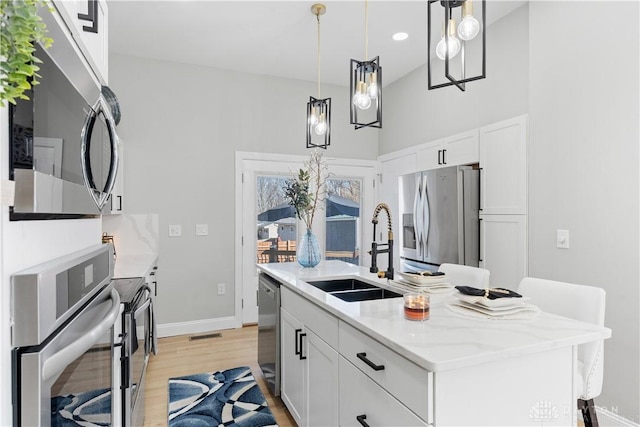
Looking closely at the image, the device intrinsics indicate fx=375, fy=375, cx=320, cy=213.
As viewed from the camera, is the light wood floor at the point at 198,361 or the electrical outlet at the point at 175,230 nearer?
the light wood floor at the point at 198,361

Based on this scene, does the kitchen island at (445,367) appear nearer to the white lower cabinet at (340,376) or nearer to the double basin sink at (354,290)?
the white lower cabinet at (340,376)

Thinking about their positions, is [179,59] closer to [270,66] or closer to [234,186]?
[270,66]

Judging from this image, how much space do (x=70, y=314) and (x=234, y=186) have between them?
11.4 ft

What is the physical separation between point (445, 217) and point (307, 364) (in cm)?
195

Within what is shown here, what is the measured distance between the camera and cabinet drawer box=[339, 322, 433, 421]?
1.07 metres

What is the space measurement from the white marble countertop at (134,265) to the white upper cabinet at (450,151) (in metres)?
2.83

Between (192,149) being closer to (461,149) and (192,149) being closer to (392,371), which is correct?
(461,149)

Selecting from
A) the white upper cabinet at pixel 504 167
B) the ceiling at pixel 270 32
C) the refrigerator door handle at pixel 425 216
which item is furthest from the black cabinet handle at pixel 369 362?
the ceiling at pixel 270 32

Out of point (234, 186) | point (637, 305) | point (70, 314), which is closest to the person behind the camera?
point (70, 314)

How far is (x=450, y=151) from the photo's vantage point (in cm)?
364

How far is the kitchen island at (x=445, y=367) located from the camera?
108 centimetres

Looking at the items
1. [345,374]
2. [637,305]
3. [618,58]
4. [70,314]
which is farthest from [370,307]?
[618,58]

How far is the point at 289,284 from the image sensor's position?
Result: 7.34 ft

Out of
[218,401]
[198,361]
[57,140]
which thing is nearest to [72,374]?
[57,140]
